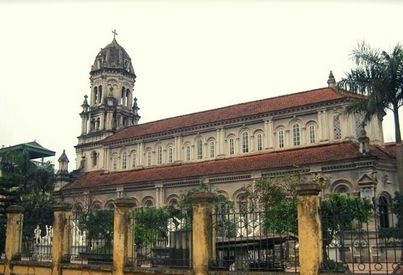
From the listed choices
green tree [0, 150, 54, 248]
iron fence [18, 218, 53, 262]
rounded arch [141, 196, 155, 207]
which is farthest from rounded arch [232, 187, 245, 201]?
iron fence [18, 218, 53, 262]

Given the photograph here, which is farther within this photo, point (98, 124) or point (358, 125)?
point (98, 124)

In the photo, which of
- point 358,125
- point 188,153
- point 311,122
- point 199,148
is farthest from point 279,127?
point 188,153

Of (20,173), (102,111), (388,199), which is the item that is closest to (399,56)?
(388,199)

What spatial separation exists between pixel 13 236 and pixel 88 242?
3626mm

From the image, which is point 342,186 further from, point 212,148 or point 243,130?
point 212,148

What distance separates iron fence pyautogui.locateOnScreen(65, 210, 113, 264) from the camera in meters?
16.2

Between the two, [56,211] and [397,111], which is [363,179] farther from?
[56,211]

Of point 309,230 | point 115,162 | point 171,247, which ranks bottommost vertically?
point 171,247

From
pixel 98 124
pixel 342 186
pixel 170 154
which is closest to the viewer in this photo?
pixel 342 186

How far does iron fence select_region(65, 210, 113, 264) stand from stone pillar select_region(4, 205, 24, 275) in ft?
8.34

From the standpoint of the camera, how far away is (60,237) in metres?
16.6

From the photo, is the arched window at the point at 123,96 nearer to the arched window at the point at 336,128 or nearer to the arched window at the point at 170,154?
the arched window at the point at 170,154

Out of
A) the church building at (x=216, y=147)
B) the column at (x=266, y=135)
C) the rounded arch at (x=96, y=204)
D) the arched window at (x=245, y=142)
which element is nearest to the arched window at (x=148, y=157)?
the church building at (x=216, y=147)

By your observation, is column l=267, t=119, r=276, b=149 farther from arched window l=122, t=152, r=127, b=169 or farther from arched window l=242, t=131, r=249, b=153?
arched window l=122, t=152, r=127, b=169
